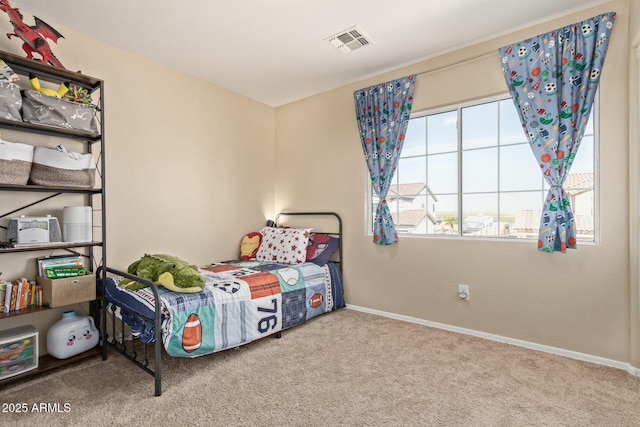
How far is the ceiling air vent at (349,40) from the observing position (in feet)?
8.14

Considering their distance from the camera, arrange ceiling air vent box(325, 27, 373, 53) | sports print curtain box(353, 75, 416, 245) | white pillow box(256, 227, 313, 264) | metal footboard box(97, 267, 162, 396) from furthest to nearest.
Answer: white pillow box(256, 227, 313, 264), sports print curtain box(353, 75, 416, 245), ceiling air vent box(325, 27, 373, 53), metal footboard box(97, 267, 162, 396)

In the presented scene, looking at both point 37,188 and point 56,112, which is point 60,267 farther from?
point 56,112

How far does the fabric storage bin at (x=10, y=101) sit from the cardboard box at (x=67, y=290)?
3.26 ft

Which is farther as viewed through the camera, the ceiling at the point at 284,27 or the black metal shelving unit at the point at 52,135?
the ceiling at the point at 284,27

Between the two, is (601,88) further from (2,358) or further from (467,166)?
(2,358)

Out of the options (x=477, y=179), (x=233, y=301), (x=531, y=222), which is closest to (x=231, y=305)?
(x=233, y=301)

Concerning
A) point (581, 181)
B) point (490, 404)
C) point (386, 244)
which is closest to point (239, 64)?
point (386, 244)

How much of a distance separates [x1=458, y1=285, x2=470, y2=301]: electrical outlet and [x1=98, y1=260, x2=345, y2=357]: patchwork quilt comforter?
3.88 ft

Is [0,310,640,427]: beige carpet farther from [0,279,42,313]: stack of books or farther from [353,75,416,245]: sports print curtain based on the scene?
[353,75,416,245]: sports print curtain

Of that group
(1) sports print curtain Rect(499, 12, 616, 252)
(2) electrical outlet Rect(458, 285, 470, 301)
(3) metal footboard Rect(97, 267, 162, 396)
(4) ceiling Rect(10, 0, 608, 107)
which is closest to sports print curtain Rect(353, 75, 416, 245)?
(4) ceiling Rect(10, 0, 608, 107)

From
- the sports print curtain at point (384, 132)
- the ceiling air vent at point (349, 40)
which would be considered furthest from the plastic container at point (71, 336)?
the ceiling air vent at point (349, 40)

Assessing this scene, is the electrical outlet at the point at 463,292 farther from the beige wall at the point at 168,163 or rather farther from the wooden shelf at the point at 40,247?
the wooden shelf at the point at 40,247

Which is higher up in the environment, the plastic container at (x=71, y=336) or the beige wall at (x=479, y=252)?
the beige wall at (x=479, y=252)

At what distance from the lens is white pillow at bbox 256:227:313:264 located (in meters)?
3.23
